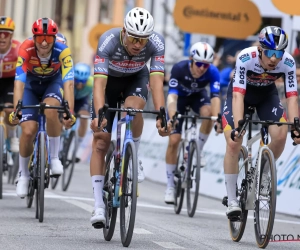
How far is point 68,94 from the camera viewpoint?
11.5 m

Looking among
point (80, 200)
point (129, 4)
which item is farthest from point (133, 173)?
point (129, 4)

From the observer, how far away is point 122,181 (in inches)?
363

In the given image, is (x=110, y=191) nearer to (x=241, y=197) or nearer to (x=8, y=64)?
(x=241, y=197)

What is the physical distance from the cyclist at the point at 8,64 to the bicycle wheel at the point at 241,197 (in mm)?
4209

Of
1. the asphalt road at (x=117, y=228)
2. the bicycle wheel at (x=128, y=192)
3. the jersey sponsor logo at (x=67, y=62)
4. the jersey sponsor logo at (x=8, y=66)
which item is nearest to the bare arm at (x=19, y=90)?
the jersey sponsor logo at (x=67, y=62)

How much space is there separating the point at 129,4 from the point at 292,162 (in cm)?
4497

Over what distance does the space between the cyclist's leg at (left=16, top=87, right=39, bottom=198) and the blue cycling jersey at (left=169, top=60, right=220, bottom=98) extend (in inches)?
102

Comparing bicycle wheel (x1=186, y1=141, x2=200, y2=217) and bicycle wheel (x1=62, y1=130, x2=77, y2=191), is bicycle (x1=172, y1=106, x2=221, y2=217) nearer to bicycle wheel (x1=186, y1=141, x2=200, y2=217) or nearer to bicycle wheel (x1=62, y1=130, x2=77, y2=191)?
bicycle wheel (x1=186, y1=141, x2=200, y2=217)

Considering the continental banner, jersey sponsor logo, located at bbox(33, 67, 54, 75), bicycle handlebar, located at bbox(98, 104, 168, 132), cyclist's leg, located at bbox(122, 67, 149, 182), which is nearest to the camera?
bicycle handlebar, located at bbox(98, 104, 168, 132)

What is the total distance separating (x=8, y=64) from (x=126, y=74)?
424cm

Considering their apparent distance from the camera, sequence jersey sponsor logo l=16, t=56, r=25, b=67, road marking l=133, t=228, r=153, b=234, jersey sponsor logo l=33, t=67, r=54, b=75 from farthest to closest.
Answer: jersey sponsor logo l=33, t=67, r=54, b=75, jersey sponsor logo l=16, t=56, r=25, b=67, road marking l=133, t=228, r=153, b=234

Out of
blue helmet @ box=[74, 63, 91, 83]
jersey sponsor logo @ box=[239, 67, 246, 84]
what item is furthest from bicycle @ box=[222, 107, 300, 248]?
blue helmet @ box=[74, 63, 91, 83]

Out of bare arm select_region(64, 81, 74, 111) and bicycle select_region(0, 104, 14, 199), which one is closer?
bare arm select_region(64, 81, 74, 111)

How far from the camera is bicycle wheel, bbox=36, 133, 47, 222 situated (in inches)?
431
